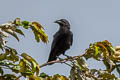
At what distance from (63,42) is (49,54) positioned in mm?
524

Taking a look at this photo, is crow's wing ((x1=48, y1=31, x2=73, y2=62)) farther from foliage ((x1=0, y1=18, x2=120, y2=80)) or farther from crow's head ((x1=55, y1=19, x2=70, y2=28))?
foliage ((x1=0, y1=18, x2=120, y2=80))

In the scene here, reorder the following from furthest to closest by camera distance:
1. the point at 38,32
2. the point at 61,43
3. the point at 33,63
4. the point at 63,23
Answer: the point at 63,23 < the point at 61,43 < the point at 38,32 < the point at 33,63

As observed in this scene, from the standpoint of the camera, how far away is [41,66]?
412 centimetres

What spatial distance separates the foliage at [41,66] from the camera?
367 centimetres

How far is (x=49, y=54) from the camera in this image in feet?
24.5

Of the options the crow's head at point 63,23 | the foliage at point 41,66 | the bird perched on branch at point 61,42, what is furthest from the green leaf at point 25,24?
the crow's head at point 63,23

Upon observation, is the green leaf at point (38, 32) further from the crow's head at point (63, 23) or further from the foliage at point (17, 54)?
the crow's head at point (63, 23)

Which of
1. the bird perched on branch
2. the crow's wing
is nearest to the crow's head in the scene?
the bird perched on branch

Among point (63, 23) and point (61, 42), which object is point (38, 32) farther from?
point (63, 23)

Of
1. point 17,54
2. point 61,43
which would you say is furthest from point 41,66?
point 61,43

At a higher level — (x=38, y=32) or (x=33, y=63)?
(x=38, y=32)

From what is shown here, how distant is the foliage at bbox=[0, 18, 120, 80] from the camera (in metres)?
3.67

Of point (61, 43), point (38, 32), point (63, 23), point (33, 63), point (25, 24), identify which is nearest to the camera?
point (33, 63)

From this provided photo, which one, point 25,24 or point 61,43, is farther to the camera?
point 61,43
